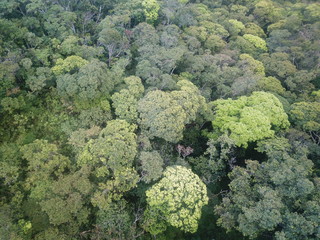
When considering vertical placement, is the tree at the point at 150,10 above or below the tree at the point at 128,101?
above

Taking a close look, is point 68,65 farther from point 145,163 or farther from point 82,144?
point 145,163

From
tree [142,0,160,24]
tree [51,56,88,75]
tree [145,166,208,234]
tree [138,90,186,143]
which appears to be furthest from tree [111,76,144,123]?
tree [142,0,160,24]

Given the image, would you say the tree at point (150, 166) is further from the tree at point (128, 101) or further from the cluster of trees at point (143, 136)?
the tree at point (128, 101)

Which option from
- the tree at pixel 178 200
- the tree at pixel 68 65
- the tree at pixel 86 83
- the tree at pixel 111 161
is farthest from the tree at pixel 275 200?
the tree at pixel 68 65

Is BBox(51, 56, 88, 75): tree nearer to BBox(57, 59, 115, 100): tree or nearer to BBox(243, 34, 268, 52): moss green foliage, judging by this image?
BBox(57, 59, 115, 100): tree

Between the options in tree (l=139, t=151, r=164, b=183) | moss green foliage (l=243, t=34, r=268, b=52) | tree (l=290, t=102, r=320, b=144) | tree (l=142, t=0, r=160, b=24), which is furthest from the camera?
moss green foliage (l=243, t=34, r=268, b=52)

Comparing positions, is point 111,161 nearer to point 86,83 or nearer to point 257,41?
point 86,83
